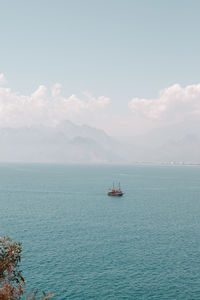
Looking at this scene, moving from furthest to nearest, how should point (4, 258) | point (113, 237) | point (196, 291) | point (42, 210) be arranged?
point (42, 210) → point (113, 237) → point (196, 291) → point (4, 258)

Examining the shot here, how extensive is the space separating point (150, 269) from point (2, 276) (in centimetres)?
3873

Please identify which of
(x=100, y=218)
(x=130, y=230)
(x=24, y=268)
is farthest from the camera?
(x=100, y=218)

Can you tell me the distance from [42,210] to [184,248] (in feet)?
230

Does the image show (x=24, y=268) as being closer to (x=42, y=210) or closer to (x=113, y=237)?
(x=113, y=237)

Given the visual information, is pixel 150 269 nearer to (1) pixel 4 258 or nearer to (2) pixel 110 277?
(2) pixel 110 277

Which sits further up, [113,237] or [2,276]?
[2,276]

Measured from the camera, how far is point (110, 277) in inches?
2309

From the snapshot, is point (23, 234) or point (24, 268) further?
point (23, 234)

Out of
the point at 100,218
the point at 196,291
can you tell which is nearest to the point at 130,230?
the point at 100,218

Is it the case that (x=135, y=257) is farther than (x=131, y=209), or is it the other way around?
(x=131, y=209)

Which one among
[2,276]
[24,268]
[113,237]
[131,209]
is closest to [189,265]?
[113,237]

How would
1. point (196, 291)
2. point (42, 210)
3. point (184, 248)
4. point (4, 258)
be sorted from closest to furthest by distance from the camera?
point (4, 258) → point (196, 291) → point (184, 248) → point (42, 210)

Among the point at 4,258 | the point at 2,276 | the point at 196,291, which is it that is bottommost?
the point at 196,291

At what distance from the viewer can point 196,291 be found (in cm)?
5406
